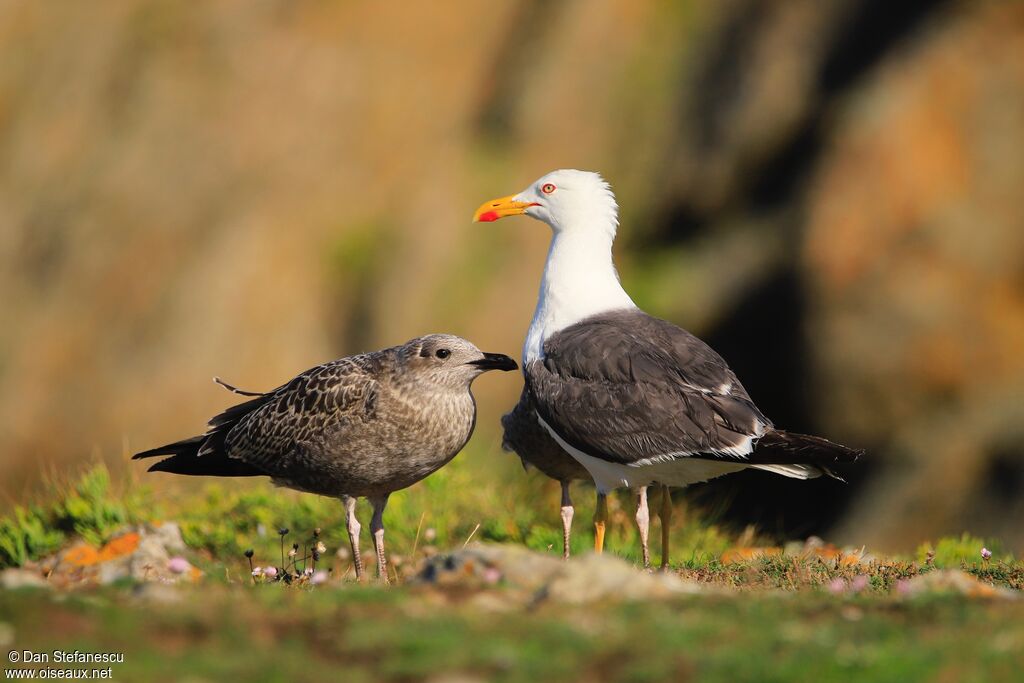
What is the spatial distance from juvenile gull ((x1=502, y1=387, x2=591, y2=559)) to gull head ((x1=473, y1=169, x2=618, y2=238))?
5.00 feet

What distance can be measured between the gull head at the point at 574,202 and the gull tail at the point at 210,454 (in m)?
2.56

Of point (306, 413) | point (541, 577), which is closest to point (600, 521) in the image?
point (306, 413)

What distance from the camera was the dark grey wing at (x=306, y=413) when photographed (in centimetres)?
852

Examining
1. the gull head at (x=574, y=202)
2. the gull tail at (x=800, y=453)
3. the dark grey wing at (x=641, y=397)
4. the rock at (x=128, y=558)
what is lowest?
the rock at (x=128, y=558)

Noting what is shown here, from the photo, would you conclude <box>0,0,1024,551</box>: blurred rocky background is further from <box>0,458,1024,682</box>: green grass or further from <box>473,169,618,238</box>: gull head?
<box>0,458,1024,682</box>: green grass

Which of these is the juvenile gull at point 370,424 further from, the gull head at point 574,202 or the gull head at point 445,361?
the gull head at point 574,202

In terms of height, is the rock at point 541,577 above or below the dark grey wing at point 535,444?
below

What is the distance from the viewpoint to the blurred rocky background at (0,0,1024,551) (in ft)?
46.4

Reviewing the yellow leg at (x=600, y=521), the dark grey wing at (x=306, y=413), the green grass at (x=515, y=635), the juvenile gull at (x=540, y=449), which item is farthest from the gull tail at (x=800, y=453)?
the dark grey wing at (x=306, y=413)

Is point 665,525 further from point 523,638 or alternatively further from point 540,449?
point 523,638

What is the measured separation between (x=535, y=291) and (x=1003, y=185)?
588 cm

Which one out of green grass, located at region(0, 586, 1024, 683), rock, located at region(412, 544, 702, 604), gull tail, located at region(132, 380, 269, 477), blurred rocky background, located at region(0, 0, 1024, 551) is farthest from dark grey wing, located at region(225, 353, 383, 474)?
blurred rocky background, located at region(0, 0, 1024, 551)

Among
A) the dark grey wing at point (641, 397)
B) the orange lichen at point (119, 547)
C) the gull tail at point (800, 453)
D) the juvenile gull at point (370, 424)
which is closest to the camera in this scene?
the gull tail at point (800, 453)

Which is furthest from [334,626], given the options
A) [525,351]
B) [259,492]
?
[259,492]
